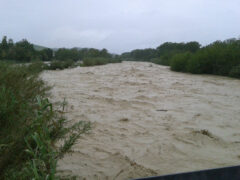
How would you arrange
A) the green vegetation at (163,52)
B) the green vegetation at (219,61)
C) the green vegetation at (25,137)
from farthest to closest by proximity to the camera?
1. the green vegetation at (163,52)
2. the green vegetation at (219,61)
3. the green vegetation at (25,137)

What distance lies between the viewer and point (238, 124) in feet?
11.3

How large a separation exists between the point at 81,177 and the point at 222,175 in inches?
48.6

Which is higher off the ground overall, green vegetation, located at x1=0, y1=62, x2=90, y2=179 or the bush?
the bush

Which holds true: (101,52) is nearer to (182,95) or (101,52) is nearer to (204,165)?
(182,95)

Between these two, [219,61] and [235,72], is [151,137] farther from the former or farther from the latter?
[219,61]

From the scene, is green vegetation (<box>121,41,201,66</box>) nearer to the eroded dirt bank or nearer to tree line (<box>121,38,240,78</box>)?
tree line (<box>121,38,240,78</box>)

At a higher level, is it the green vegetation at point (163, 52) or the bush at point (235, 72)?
the green vegetation at point (163, 52)

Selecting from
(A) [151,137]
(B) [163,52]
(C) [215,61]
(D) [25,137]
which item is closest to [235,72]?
(C) [215,61]

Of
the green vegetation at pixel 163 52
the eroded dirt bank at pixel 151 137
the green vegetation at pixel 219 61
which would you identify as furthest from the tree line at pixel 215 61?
the green vegetation at pixel 163 52

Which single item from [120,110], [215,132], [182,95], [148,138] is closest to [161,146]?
[148,138]

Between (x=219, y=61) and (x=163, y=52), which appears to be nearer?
(x=219, y=61)

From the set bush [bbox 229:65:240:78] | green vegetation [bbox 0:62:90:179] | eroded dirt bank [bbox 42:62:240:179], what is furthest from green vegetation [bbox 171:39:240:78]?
green vegetation [bbox 0:62:90:179]

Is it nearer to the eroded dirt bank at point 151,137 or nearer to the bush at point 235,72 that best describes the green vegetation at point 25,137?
the eroded dirt bank at point 151,137

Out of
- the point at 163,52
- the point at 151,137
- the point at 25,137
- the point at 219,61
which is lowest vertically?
the point at 151,137
